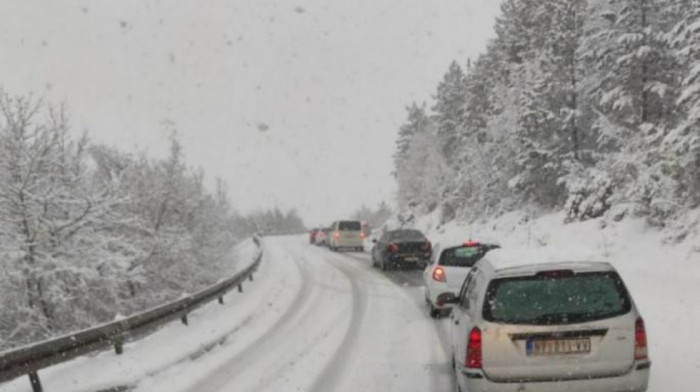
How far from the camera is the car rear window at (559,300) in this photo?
5473 mm

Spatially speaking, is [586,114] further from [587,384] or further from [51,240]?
[587,384]

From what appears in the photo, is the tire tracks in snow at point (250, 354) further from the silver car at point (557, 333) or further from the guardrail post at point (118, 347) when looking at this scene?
the silver car at point (557, 333)

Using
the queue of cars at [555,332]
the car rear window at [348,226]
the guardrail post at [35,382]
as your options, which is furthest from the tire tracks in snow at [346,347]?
the car rear window at [348,226]

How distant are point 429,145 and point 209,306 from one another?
54804 mm

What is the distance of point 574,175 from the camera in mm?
30281

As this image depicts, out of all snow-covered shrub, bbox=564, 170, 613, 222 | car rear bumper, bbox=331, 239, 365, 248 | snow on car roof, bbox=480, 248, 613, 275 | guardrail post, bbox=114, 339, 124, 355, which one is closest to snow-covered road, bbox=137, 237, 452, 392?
guardrail post, bbox=114, 339, 124, 355

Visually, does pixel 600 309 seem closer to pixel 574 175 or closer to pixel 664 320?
pixel 664 320

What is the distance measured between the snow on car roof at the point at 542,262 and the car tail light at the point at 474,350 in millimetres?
579

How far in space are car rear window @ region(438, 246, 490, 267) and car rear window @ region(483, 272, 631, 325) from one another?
26.0 feet

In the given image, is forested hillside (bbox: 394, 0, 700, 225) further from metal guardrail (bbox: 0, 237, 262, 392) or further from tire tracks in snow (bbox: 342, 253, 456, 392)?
metal guardrail (bbox: 0, 237, 262, 392)

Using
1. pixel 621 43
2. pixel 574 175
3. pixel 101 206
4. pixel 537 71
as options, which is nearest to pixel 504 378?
pixel 101 206

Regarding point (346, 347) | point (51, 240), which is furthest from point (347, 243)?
point (346, 347)

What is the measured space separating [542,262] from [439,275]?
313 inches

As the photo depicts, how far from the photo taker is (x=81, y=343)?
9352mm
